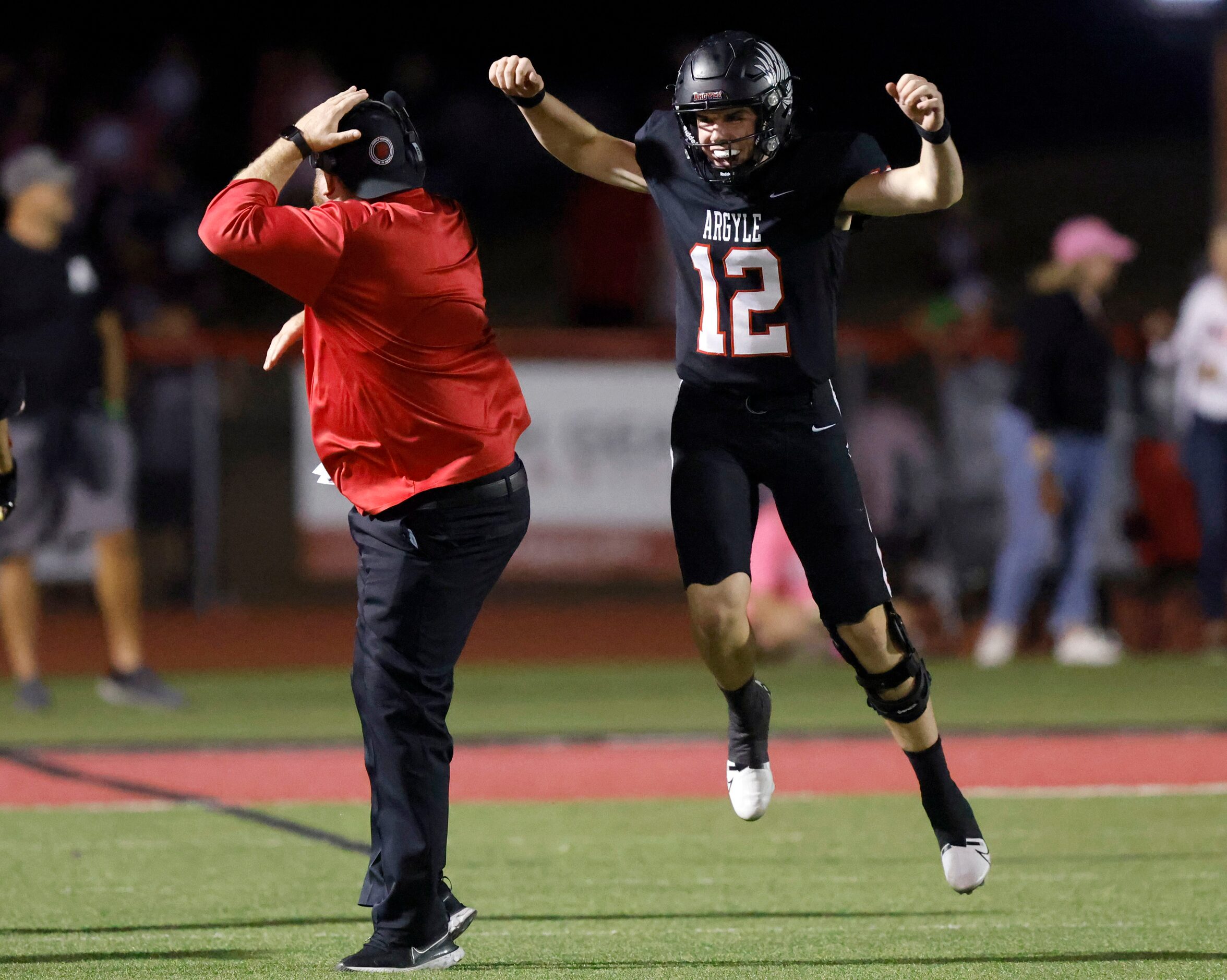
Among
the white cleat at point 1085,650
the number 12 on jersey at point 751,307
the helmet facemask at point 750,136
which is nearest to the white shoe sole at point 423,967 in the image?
the number 12 on jersey at point 751,307

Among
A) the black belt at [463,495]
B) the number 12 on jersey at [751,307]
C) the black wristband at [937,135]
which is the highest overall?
the black wristband at [937,135]

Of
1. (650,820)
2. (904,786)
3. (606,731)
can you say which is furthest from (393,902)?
(606,731)

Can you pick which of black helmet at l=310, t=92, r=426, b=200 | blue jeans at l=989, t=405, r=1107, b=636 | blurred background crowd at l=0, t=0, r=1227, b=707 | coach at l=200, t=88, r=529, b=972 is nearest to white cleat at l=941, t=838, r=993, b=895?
coach at l=200, t=88, r=529, b=972

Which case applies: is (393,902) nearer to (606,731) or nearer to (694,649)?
(606,731)

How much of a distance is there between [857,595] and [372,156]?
1833mm

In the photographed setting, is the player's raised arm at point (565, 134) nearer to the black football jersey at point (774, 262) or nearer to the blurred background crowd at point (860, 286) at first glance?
the black football jersey at point (774, 262)

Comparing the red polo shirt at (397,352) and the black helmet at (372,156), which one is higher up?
the black helmet at (372,156)

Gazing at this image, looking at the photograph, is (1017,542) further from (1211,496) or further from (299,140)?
(299,140)

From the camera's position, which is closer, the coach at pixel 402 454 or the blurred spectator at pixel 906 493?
the coach at pixel 402 454

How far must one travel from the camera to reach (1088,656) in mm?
11648

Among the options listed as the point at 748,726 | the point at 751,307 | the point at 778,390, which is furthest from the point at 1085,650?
the point at 751,307

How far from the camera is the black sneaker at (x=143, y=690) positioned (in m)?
9.91

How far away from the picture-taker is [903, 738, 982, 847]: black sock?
5.42m

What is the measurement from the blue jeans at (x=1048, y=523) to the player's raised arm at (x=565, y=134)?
611cm
